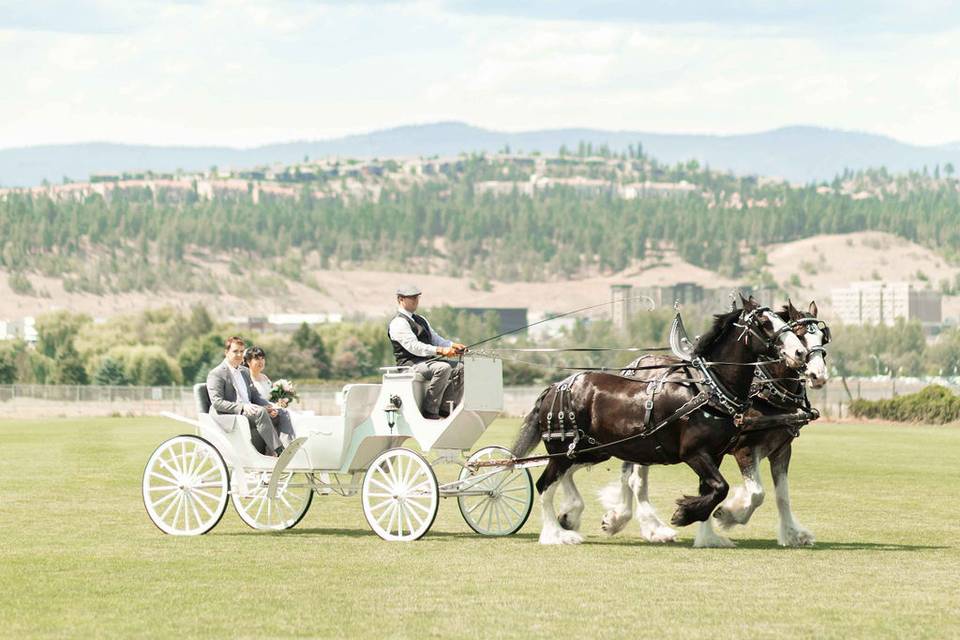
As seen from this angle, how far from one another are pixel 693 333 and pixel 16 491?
164529 mm

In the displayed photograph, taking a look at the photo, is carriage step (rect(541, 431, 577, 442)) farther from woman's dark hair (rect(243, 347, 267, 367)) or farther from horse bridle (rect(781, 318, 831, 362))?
woman's dark hair (rect(243, 347, 267, 367))

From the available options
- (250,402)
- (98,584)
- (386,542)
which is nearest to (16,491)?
(250,402)

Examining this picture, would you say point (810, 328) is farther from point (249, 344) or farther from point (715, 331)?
point (249, 344)

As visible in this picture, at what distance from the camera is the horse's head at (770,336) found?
51.0ft

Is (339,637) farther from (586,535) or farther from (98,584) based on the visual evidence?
(586,535)

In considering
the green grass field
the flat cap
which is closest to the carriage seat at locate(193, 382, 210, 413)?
the green grass field

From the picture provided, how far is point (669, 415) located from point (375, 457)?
308 cm

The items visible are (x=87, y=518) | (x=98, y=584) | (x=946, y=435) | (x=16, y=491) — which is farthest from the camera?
(x=946, y=435)

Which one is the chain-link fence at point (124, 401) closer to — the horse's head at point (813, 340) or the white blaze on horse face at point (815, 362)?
the horse's head at point (813, 340)

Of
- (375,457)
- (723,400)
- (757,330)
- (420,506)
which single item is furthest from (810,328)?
(375,457)

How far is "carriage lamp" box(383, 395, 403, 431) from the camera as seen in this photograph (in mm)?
16719

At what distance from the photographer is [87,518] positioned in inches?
765

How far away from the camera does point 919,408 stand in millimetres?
60312

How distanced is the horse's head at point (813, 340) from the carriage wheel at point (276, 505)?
492cm
